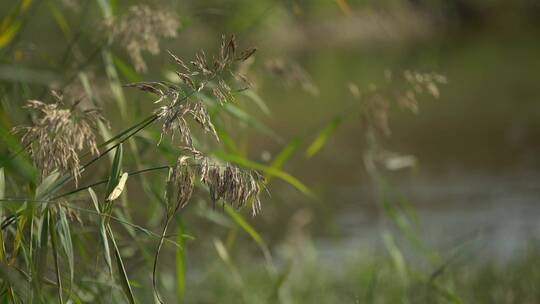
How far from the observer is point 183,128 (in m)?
1.37

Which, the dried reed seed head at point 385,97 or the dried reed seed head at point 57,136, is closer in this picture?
the dried reed seed head at point 57,136

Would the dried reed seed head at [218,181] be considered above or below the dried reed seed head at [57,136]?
below


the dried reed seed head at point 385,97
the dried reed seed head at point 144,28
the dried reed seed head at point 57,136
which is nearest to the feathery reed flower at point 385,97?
the dried reed seed head at point 385,97

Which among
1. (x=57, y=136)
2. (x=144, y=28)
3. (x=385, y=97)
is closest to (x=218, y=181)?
(x=57, y=136)

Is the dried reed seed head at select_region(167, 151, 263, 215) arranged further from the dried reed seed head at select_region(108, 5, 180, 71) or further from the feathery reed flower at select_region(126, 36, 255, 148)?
the dried reed seed head at select_region(108, 5, 180, 71)

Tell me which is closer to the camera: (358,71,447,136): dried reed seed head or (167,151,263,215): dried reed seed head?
(167,151,263,215): dried reed seed head

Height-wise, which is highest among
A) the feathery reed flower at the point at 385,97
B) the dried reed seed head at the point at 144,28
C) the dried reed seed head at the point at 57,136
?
the dried reed seed head at the point at 144,28

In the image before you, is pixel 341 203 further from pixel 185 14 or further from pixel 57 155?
pixel 57 155

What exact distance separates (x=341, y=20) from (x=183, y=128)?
19.3 metres

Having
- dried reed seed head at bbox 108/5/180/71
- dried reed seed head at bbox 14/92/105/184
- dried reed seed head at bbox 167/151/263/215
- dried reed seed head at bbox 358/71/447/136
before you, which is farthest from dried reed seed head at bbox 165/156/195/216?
dried reed seed head at bbox 358/71/447/136

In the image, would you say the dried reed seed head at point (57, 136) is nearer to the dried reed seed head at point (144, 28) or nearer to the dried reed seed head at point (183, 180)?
the dried reed seed head at point (183, 180)

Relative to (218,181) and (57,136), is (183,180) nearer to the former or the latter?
(218,181)

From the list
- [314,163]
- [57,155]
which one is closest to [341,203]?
[314,163]

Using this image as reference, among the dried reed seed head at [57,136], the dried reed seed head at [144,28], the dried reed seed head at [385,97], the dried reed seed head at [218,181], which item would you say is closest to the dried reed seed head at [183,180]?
the dried reed seed head at [218,181]
